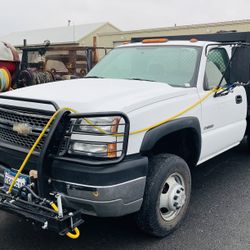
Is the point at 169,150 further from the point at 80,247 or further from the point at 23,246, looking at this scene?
the point at 23,246

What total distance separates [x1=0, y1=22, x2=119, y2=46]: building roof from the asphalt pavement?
27664mm

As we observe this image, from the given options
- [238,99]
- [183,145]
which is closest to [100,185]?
[183,145]

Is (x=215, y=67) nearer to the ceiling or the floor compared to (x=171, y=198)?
nearer to the ceiling

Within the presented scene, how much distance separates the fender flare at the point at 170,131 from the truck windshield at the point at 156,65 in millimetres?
514

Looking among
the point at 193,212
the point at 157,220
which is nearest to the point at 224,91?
the point at 193,212

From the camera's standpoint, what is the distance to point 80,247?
11.7ft

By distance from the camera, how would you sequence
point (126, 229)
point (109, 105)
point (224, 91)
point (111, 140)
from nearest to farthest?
point (111, 140) < point (109, 105) < point (126, 229) < point (224, 91)

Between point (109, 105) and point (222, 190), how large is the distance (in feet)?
8.37

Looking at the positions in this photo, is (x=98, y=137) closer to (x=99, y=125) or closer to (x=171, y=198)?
(x=99, y=125)

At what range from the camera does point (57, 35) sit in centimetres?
3441

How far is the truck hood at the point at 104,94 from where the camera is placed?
3.23 meters

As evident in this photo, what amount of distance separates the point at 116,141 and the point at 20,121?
0.99 meters

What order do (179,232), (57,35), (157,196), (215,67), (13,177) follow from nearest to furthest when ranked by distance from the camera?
(13,177), (157,196), (179,232), (215,67), (57,35)

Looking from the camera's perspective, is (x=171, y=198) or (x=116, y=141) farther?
(x=171, y=198)
